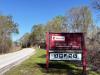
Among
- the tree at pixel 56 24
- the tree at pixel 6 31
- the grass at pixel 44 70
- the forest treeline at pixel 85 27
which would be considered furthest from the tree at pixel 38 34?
the grass at pixel 44 70

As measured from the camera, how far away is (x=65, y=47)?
53.5 feet

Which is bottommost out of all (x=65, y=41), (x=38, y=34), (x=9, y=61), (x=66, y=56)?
(x=9, y=61)

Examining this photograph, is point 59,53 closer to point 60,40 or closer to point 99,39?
point 60,40

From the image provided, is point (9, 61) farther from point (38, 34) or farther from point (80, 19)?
point (38, 34)

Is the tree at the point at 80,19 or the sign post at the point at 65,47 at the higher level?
the tree at the point at 80,19

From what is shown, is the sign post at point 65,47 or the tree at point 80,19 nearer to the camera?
the sign post at point 65,47

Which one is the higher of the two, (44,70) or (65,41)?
(65,41)

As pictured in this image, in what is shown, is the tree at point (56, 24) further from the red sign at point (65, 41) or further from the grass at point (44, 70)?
the red sign at point (65, 41)

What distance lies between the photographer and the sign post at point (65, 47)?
1603 centimetres

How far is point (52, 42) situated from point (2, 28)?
52981 millimetres

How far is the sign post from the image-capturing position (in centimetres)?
1603

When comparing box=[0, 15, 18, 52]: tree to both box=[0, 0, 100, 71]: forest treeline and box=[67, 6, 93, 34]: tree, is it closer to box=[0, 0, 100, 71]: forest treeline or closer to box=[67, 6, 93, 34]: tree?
box=[0, 0, 100, 71]: forest treeline

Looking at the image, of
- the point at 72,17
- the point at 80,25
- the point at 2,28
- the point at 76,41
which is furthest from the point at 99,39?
the point at 2,28

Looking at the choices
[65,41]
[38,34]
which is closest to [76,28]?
[65,41]
